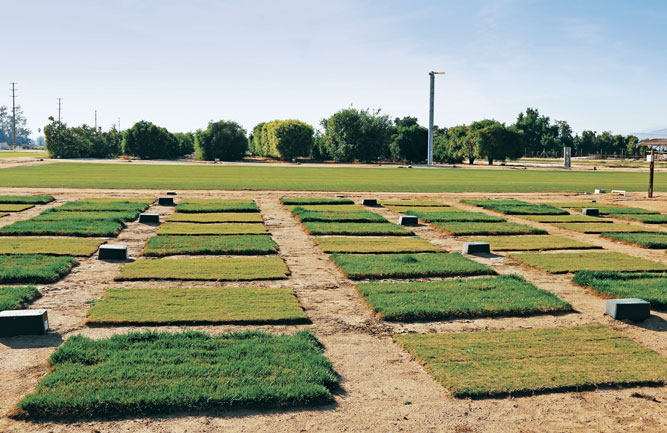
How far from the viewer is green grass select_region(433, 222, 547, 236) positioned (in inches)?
712

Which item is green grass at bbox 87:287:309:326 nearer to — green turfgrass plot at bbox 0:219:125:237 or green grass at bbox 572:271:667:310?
green grass at bbox 572:271:667:310

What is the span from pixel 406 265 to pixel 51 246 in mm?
8759

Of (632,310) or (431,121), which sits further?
(431,121)

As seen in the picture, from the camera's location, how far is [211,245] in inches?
582

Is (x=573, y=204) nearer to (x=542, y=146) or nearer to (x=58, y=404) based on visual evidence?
(x=58, y=404)

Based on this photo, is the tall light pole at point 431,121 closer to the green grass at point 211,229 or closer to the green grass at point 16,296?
the green grass at point 211,229

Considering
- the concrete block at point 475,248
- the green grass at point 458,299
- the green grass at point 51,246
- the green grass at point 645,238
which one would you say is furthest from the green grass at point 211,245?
the green grass at point 645,238

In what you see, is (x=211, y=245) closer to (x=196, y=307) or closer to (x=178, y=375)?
(x=196, y=307)

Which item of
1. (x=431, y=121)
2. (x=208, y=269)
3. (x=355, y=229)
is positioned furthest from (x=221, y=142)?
(x=208, y=269)

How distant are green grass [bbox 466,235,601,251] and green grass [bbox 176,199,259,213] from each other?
31.4 ft

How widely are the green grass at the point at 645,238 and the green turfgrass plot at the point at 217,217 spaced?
11500 mm

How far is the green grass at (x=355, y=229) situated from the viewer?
57.5 feet

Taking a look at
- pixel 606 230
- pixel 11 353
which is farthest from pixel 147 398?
pixel 606 230

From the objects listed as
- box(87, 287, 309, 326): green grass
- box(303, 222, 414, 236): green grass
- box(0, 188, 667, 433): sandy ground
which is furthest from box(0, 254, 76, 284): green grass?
box(303, 222, 414, 236): green grass
